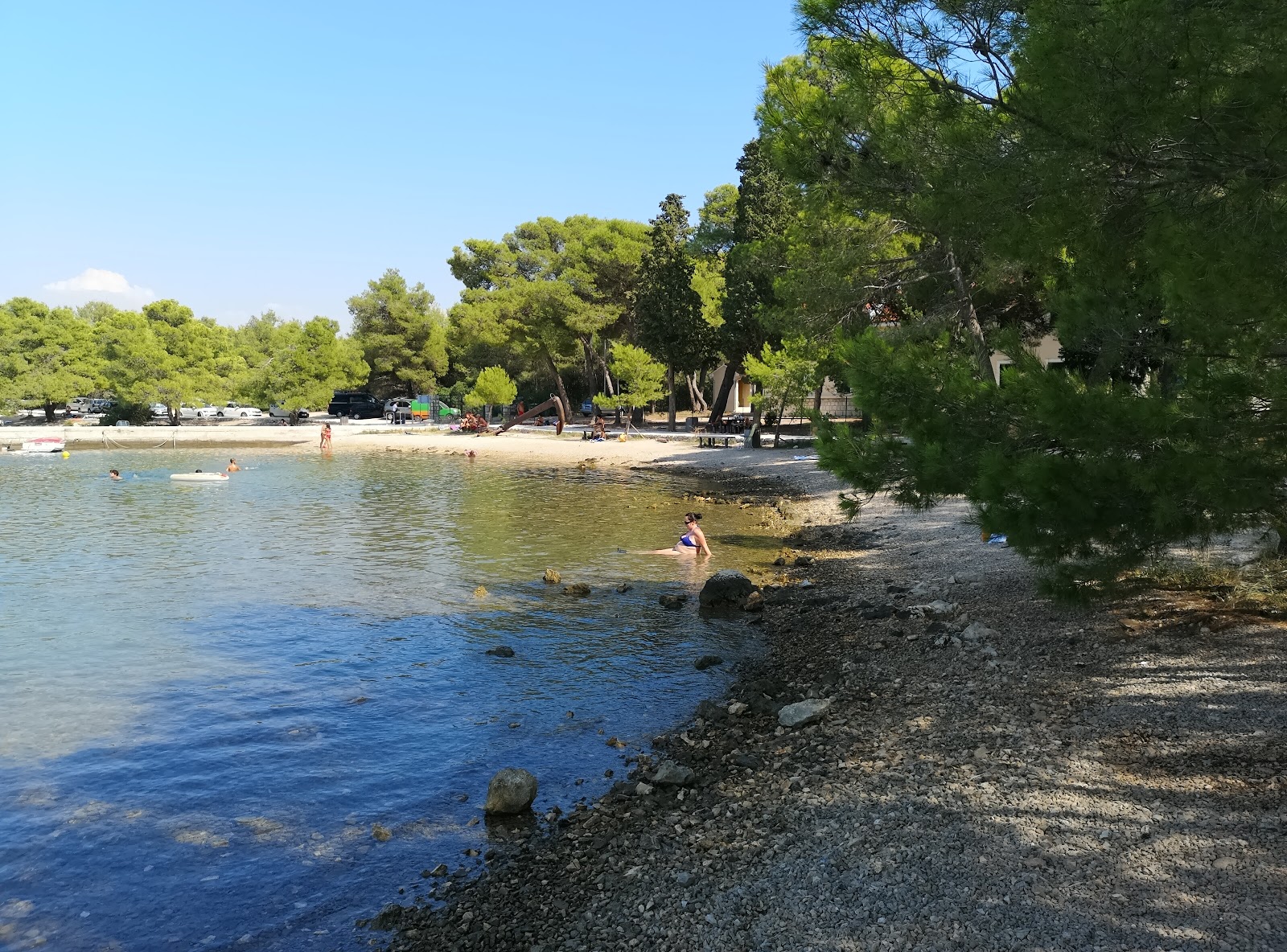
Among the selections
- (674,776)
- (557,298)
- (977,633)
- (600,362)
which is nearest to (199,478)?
(557,298)

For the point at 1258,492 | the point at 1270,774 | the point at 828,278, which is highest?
the point at 828,278

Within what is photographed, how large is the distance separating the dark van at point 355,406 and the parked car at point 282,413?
2.41 m

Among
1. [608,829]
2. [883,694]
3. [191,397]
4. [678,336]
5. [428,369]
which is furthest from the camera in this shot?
[428,369]

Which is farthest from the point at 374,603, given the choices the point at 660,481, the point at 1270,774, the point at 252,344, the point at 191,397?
the point at 252,344

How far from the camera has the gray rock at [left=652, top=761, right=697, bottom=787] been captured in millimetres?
7898

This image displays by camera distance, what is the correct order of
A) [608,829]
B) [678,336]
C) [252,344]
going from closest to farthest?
[608,829] → [678,336] → [252,344]

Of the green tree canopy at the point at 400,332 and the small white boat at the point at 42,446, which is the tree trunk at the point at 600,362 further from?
the small white boat at the point at 42,446

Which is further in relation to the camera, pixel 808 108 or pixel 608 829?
pixel 808 108

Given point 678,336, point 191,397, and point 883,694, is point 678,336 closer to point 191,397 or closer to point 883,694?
point 883,694

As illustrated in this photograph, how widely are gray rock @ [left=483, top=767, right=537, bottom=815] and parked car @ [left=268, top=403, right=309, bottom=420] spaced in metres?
68.5

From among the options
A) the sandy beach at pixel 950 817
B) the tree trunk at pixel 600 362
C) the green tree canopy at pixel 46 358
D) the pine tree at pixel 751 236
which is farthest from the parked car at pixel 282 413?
the sandy beach at pixel 950 817

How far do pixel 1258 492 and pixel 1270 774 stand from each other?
2.07m

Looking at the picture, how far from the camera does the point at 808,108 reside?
9.49 meters

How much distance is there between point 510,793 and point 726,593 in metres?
7.88
